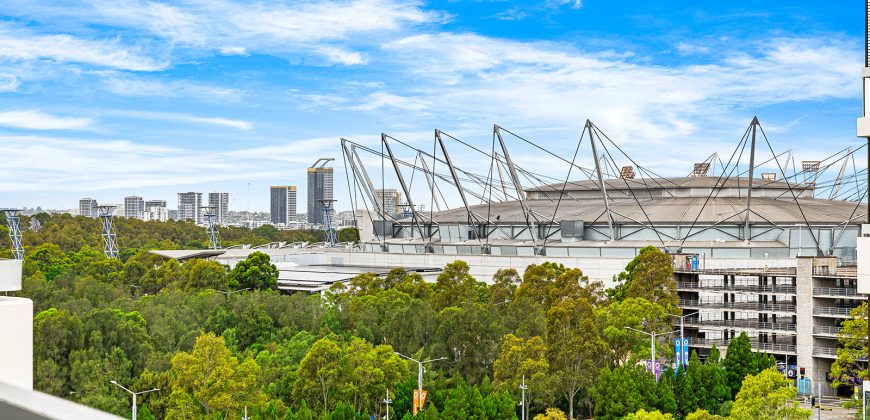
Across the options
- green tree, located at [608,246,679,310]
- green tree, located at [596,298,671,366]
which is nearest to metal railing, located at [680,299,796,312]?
green tree, located at [608,246,679,310]

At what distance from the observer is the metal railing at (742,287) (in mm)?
68312

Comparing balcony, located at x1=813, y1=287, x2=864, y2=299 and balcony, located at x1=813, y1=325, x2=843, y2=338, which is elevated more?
balcony, located at x1=813, y1=287, x2=864, y2=299

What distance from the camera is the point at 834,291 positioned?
62.6 m

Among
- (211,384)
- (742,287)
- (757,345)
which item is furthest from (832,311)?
(211,384)

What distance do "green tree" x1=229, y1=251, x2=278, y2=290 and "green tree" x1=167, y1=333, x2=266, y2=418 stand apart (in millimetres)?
50665

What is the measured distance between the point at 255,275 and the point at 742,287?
144ft

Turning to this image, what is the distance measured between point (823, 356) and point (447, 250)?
54416 millimetres

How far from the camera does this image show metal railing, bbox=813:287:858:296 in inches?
2441

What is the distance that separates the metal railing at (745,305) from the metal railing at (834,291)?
4.50 metres

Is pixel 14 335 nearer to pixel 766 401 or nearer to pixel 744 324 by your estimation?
pixel 766 401

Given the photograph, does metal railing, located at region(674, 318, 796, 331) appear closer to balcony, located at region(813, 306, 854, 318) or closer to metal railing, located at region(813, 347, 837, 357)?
balcony, located at region(813, 306, 854, 318)

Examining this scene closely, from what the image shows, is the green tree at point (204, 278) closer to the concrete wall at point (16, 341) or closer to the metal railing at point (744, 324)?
the metal railing at point (744, 324)

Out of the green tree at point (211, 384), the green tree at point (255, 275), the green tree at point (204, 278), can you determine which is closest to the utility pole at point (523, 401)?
the green tree at point (211, 384)

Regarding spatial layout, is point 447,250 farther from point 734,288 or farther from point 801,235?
point 734,288
